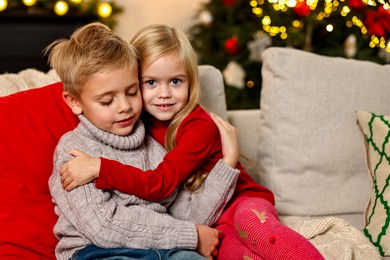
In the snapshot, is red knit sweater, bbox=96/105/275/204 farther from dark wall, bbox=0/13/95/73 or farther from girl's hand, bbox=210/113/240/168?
dark wall, bbox=0/13/95/73

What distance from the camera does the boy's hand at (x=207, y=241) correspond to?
5.51 ft

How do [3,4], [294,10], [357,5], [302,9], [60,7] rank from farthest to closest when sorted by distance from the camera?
1. [60,7]
2. [3,4]
3. [294,10]
4. [302,9]
5. [357,5]

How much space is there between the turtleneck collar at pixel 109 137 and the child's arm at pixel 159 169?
9 cm

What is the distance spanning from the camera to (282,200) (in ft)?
6.85

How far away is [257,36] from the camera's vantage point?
13.4 feet

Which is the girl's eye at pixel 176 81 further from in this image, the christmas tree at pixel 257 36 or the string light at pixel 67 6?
the string light at pixel 67 6

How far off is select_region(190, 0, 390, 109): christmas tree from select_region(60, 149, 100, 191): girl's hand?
2111 mm

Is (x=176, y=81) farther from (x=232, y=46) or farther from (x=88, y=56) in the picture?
(x=232, y=46)

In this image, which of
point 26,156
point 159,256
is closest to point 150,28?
point 26,156

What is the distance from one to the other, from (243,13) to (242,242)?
2.93m

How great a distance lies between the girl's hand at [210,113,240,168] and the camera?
1.81 metres

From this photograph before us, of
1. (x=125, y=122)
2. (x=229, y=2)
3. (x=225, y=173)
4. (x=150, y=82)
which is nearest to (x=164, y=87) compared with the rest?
(x=150, y=82)

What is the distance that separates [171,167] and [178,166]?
20mm

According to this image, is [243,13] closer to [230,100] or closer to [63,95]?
[230,100]
